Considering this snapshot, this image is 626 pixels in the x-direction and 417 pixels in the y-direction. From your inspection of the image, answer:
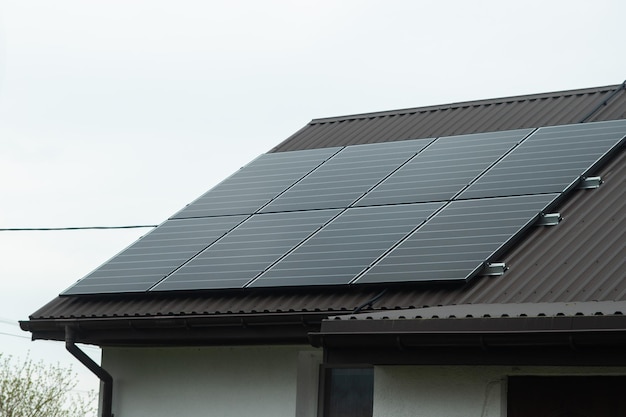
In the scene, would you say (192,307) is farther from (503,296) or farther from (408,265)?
(503,296)

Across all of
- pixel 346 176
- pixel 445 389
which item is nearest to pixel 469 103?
pixel 346 176

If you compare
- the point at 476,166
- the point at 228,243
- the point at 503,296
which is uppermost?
the point at 476,166

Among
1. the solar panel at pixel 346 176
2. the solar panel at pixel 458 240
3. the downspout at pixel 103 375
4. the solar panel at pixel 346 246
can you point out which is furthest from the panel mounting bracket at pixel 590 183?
the downspout at pixel 103 375

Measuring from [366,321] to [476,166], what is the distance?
13.9ft

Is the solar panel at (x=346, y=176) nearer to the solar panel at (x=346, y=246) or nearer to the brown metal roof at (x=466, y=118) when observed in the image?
the solar panel at (x=346, y=246)

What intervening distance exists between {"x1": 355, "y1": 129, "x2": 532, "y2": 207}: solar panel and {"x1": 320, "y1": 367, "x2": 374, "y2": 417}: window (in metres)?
2.30

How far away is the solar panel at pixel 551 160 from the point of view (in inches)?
546

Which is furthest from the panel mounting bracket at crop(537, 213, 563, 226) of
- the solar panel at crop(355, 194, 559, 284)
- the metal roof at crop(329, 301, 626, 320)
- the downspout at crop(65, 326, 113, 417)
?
the downspout at crop(65, 326, 113, 417)

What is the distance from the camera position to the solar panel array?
42.8ft

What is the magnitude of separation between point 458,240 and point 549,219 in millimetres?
1083

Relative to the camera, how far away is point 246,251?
1441cm

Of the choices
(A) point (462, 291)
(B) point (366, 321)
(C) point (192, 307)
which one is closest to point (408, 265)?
(A) point (462, 291)

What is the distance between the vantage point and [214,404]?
45.2 ft

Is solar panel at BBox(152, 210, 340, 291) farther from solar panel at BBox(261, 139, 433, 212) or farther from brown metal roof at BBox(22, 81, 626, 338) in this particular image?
solar panel at BBox(261, 139, 433, 212)
